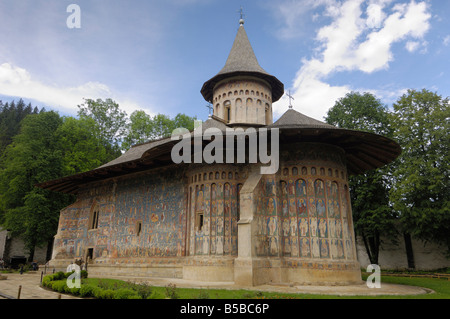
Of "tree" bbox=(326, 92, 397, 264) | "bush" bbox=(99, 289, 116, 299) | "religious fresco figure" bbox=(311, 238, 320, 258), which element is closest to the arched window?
"bush" bbox=(99, 289, 116, 299)

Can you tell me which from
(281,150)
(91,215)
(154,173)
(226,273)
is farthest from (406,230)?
(91,215)

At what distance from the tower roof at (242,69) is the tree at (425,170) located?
914cm

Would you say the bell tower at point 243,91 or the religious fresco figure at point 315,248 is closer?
the religious fresco figure at point 315,248

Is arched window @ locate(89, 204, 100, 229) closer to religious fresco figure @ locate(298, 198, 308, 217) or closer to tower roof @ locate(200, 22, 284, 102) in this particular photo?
tower roof @ locate(200, 22, 284, 102)

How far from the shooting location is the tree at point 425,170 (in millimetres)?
19750

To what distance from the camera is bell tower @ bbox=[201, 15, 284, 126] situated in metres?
19.7

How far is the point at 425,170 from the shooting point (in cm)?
2045

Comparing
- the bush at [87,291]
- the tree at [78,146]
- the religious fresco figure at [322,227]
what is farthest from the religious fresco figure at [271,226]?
the tree at [78,146]

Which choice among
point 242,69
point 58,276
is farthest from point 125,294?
point 242,69

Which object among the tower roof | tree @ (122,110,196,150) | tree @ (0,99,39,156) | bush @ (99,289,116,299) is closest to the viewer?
bush @ (99,289,116,299)

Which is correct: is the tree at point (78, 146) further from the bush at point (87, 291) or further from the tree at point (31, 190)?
the bush at point (87, 291)
